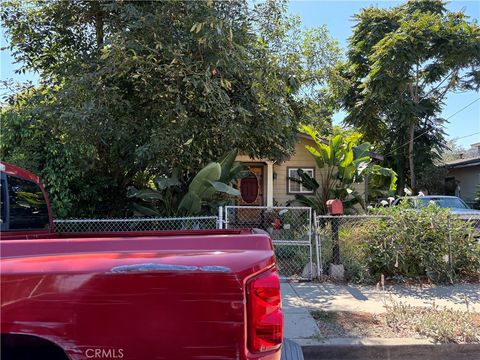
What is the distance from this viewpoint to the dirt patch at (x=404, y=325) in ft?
16.3

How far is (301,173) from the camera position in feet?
43.5

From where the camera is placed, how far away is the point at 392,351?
4770 millimetres

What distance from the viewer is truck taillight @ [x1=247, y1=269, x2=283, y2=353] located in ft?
6.41

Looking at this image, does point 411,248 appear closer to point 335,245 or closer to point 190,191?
point 335,245

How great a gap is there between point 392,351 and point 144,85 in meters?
5.80

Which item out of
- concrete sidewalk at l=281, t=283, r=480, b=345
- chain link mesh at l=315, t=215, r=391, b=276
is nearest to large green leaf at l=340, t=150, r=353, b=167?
chain link mesh at l=315, t=215, r=391, b=276

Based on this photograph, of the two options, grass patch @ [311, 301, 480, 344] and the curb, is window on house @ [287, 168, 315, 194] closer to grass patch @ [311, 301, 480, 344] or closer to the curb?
grass patch @ [311, 301, 480, 344]

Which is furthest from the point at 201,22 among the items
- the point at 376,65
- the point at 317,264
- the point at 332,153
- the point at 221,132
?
the point at 376,65

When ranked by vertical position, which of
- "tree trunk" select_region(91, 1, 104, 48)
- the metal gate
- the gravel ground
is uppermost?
"tree trunk" select_region(91, 1, 104, 48)

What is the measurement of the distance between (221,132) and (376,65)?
14.6 m

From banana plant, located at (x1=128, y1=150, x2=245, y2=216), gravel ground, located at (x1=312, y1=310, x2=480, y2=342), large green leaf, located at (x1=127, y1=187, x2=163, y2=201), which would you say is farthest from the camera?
large green leaf, located at (x1=127, y1=187, x2=163, y2=201)

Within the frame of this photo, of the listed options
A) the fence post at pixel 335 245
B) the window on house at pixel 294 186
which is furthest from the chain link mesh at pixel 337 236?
the window on house at pixel 294 186

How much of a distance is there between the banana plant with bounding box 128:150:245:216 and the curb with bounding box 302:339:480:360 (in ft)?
13.8

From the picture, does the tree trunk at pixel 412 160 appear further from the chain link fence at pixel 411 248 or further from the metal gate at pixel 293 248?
the chain link fence at pixel 411 248
